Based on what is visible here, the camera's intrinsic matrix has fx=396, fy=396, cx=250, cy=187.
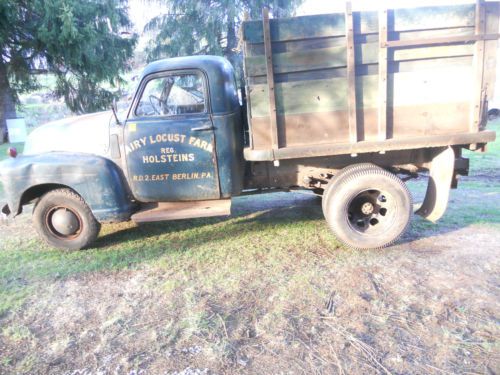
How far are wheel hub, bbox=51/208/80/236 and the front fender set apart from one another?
1.01 feet

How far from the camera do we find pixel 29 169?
13.9ft

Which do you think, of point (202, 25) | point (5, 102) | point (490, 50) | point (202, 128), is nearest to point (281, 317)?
point (202, 128)

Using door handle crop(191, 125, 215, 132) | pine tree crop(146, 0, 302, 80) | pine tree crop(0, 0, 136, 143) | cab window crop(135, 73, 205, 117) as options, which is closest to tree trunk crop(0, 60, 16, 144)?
pine tree crop(0, 0, 136, 143)

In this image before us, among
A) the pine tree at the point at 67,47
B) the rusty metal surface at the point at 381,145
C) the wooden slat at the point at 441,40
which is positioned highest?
the pine tree at the point at 67,47

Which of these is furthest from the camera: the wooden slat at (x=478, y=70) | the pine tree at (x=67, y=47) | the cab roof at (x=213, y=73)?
the pine tree at (x=67, y=47)

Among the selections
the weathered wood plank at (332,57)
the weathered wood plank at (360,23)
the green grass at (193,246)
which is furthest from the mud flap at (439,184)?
the weathered wood plank at (360,23)

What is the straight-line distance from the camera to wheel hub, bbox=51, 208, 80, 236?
436 cm

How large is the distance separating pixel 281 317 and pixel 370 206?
5.86ft

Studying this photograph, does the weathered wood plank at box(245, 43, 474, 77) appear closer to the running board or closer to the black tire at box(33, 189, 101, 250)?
the running board

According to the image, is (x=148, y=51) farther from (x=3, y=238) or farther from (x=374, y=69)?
(x=374, y=69)

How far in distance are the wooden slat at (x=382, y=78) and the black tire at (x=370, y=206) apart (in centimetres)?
46

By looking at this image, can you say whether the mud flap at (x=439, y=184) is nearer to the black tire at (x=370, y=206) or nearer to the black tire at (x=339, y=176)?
the black tire at (x=370, y=206)

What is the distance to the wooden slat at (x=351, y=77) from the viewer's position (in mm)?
3605

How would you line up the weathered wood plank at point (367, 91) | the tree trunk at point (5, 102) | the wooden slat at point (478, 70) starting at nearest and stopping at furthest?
the wooden slat at point (478, 70) < the weathered wood plank at point (367, 91) < the tree trunk at point (5, 102)
